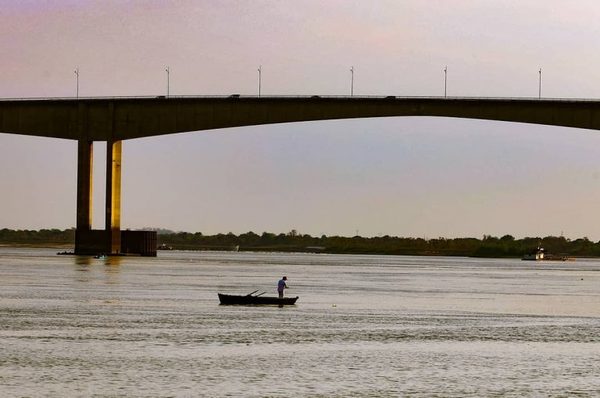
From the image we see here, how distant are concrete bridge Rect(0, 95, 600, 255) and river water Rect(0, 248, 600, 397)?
35378 millimetres

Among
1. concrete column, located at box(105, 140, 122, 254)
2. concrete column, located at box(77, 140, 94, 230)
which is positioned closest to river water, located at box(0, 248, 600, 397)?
concrete column, located at box(105, 140, 122, 254)

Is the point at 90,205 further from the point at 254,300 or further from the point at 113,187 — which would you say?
the point at 254,300

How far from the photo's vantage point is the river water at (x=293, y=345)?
36.8 m

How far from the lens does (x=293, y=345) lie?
47.4 metres

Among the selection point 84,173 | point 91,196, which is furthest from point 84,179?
point 91,196

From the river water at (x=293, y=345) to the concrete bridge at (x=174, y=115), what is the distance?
35378 mm

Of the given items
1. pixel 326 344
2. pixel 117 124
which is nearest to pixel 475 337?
pixel 326 344

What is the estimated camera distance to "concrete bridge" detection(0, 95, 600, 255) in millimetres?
114938

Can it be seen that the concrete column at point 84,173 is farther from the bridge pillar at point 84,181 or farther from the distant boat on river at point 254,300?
the distant boat on river at point 254,300

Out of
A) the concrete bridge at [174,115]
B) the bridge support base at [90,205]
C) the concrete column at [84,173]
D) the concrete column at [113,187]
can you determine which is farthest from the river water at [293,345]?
the concrete column at [84,173]

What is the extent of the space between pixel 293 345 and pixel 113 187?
275 ft

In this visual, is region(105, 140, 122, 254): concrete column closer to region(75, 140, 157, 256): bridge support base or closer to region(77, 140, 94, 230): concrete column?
region(75, 140, 157, 256): bridge support base

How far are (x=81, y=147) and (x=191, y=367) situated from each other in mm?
92508

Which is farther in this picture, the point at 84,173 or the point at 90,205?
the point at 90,205
